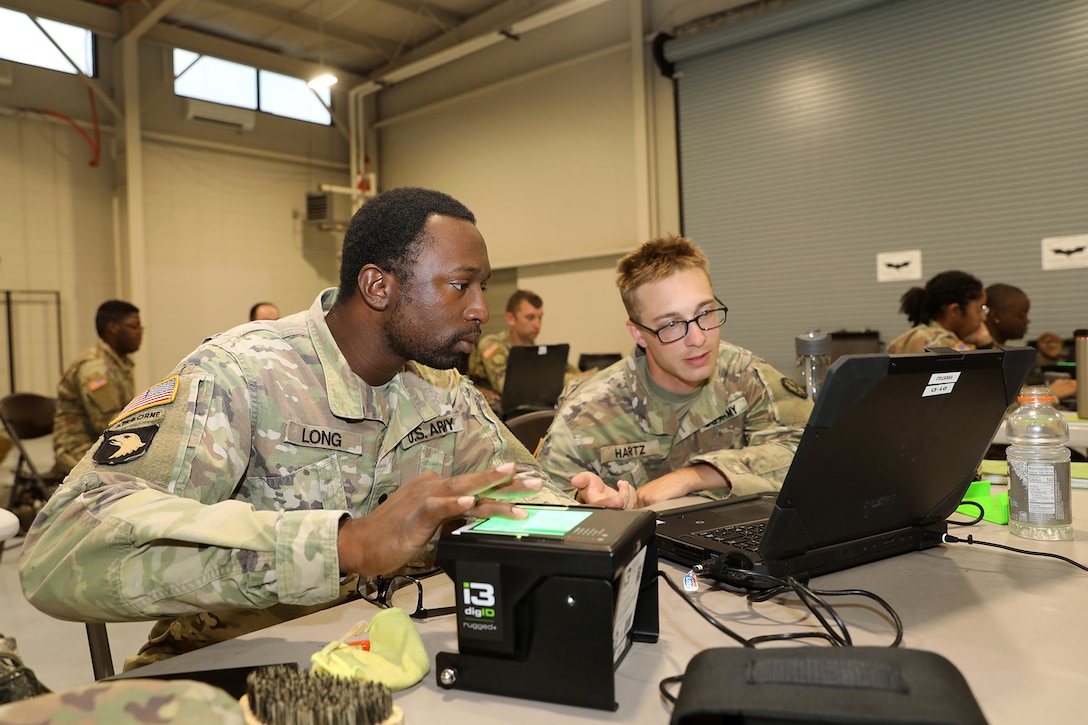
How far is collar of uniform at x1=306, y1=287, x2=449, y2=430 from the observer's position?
1.33 metres

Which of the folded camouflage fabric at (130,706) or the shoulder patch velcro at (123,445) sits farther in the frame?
the shoulder patch velcro at (123,445)

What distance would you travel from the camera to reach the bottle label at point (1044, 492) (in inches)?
50.4

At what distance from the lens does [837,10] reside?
5141 millimetres

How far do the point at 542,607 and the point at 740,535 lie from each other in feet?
1.84

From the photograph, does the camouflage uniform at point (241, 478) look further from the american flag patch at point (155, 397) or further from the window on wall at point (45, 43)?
the window on wall at point (45, 43)

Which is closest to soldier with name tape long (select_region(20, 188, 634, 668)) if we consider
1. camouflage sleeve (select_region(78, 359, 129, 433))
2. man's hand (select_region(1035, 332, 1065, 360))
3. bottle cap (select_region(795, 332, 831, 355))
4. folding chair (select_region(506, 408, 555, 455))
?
Result: folding chair (select_region(506, 408, 555, 455))

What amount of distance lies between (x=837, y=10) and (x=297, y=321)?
5.05 metres

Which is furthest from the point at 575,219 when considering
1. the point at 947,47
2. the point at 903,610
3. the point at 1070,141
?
the point at 903,610

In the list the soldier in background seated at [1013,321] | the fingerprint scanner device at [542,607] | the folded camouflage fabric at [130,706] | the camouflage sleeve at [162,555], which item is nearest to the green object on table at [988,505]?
the fingerprint scanner device at [542,607]

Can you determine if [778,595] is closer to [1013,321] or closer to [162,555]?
[162,555]

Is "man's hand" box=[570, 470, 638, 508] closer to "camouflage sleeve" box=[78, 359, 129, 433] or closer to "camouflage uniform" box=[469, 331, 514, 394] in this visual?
"camouflage sleeve" box=[78, 359, 129, 433]

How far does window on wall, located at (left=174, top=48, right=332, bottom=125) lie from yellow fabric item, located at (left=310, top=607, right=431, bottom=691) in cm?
738

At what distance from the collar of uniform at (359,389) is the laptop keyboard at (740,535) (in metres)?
0.58

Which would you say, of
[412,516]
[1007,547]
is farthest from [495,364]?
[412,516]
